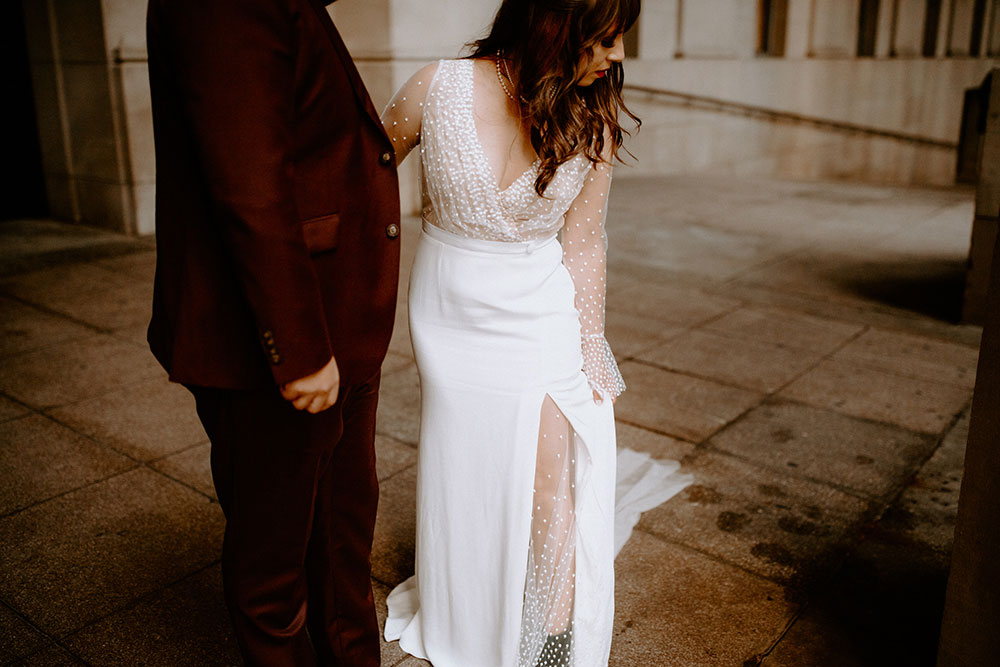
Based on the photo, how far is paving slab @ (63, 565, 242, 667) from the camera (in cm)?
258

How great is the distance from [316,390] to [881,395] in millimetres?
4009

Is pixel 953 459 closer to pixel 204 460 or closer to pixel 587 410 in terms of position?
pixel 587 410

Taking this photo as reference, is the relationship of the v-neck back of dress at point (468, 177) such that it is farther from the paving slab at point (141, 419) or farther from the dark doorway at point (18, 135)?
the dark doorway at point (18, 135)

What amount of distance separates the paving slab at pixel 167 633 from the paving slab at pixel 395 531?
22.7 inches

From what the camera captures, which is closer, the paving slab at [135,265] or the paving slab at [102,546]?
the paving slab at [102,546]

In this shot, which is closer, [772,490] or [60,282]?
[772,490]

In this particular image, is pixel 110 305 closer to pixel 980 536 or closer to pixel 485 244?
pixel 485 244

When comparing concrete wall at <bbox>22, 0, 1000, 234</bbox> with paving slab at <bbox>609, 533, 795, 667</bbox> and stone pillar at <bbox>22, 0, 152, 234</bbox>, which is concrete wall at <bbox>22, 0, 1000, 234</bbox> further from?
paving slab at <bbox>609, 533, 795, 667</bbox>

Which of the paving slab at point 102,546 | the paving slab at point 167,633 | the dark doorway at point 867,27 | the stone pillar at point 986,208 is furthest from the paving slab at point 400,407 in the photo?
the dark doorway at point 867,27

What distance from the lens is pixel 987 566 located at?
2.12m

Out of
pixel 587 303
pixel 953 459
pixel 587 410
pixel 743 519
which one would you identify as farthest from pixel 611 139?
pixel 953 459

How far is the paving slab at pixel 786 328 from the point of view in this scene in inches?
225

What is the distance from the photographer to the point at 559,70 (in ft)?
7.08

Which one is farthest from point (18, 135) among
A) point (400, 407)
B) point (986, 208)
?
point (986, 208)
